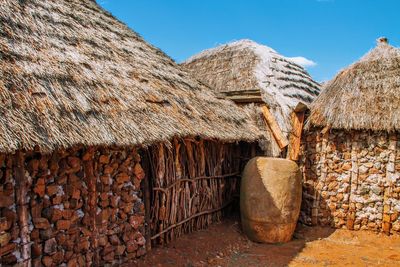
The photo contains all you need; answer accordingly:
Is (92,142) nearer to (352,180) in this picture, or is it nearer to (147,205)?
(147,205)

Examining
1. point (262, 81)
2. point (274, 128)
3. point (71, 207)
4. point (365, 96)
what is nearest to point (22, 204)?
point (71, 207)

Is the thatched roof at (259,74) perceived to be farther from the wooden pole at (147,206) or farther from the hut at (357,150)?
the wooden pole at (147,206)

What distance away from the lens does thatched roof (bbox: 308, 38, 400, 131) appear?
760 centimetres

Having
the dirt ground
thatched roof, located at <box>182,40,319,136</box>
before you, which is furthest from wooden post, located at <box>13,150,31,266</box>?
thatched roof, located at <box>182,40,319,136</box>

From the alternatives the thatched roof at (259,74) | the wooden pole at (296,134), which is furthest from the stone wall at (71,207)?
the thatched roof at (259,74)

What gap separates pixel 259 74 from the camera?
10.4 meters

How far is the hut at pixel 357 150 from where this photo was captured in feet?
25.0

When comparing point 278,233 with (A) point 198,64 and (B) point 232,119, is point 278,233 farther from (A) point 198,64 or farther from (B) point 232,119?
(A) point 198,64

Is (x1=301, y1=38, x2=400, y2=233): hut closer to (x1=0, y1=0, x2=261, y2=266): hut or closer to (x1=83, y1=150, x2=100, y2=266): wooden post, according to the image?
(x1=0, y1=0, x2=261, y2=266): hut

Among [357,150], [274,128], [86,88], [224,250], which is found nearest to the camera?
[86,88]

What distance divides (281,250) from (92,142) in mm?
4412

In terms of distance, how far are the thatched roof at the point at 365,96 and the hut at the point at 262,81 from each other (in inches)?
25.5

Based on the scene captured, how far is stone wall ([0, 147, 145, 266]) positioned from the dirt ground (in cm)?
72

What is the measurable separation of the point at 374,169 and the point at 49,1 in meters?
7.57
